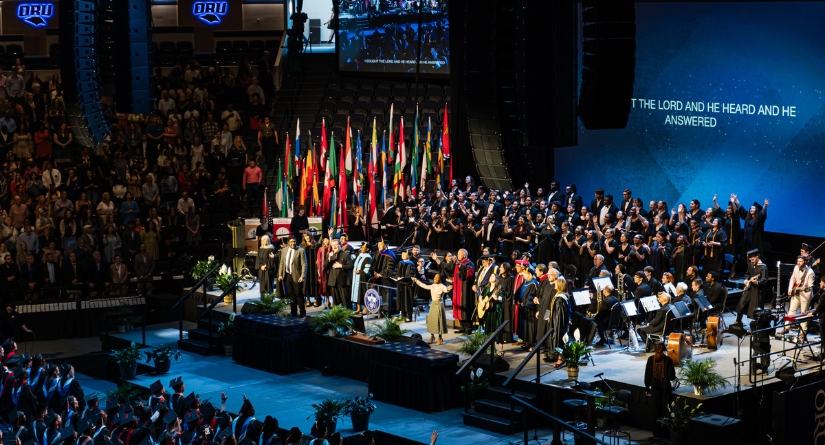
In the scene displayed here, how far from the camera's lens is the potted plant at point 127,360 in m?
22.8

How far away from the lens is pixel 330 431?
18.2 m

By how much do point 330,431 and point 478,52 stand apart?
896cm

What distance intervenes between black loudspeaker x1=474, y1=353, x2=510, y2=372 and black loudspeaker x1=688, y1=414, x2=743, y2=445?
150 inches

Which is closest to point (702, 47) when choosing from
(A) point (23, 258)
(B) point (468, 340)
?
(B) point (468, 340)

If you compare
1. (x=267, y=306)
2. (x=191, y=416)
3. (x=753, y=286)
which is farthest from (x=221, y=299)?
(x=753, y=286)

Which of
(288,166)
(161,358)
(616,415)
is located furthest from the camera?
(288,166)

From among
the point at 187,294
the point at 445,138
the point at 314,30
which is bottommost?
the point at 187,294

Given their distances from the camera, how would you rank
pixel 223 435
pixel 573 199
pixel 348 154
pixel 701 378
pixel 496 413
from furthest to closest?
pixel 348 154 < pixel 573 199 < pixel 496 413 < pixel 701 378 < pixel 223 435

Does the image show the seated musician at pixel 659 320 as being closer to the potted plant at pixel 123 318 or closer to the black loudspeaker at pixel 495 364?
the black loudspeaker at pixel 495 364

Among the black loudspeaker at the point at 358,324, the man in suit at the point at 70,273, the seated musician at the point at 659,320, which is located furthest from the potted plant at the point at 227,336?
the seated musician at the point at 659,320

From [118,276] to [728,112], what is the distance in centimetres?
1398

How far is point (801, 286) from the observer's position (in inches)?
848

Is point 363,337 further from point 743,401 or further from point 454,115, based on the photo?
point 454,115

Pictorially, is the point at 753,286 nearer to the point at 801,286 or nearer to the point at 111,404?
the point at 801,286
